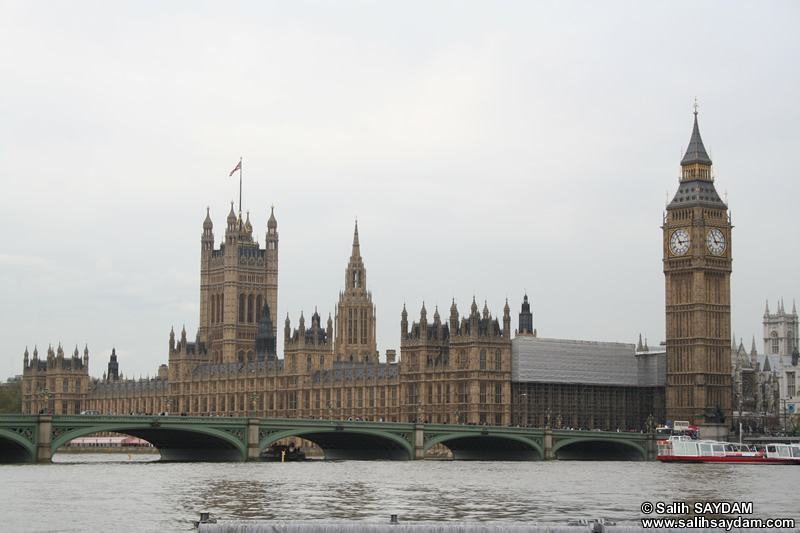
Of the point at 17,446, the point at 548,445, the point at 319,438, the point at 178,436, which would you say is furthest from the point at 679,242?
the point at 17,446

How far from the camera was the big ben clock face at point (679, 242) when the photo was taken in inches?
6176

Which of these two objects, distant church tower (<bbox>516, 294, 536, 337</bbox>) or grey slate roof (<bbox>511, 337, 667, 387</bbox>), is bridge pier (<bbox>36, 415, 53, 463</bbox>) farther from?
distant church tower (<bbox>516, 294, 536, 337</bbox>)

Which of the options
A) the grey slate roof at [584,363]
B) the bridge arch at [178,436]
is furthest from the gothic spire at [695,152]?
the bridge arch at [178,436]

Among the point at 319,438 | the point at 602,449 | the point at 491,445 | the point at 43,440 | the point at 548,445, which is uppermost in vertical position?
the point at 43,440

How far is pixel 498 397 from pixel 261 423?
48.5 metres

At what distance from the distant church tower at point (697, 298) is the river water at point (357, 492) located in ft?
150

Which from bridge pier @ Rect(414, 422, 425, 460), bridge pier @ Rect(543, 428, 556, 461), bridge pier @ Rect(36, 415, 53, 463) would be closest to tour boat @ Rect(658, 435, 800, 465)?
bridge pier @ Rect(543, 428, 556, 461)

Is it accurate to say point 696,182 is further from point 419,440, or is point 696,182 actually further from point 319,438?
point 319,438

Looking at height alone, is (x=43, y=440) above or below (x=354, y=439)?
above

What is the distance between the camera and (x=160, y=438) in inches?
4594

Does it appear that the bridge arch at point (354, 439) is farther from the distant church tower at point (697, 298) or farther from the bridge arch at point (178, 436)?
the distant church tower at point (697, 298)

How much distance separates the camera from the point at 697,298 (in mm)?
155500

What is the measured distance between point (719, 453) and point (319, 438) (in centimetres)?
3469

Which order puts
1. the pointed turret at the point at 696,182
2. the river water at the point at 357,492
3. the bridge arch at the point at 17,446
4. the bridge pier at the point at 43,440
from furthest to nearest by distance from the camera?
1. the pointed turret at the point at 696,182
2. the bridge pier at the point at 43,440
3. the bridge arch at the point at 17,446
4. the river water at the point at 357,492
